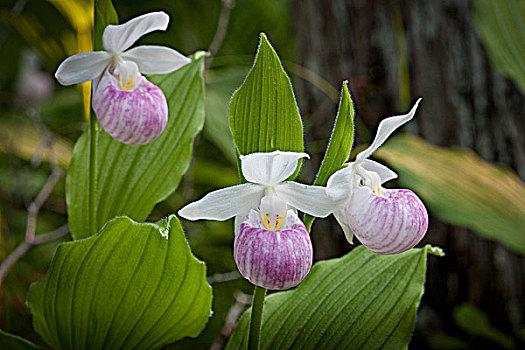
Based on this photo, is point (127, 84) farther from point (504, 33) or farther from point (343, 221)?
point (504, 33)

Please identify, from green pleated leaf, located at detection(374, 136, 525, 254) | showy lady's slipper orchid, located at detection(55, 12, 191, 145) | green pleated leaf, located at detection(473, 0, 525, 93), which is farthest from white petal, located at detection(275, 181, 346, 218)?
green pleated leaf, located at detection(473, 0, 525, 93)

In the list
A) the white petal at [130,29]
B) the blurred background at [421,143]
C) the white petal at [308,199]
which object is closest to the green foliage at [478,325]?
the blurred background at [421,143]

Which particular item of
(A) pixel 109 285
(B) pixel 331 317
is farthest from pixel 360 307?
(A) pixel 109 285

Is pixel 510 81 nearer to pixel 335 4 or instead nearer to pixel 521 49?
pixel 521 49

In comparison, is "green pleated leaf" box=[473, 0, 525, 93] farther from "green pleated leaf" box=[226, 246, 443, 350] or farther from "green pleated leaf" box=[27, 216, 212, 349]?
"green pleated leaf" box=[27, 216, 212, 349]

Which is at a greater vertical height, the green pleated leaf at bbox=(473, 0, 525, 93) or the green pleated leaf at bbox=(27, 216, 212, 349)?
the green pleated leaf at bbox=(473, 0, 525, 93)

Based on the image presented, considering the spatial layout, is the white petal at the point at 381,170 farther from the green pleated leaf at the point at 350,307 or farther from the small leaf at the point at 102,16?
the small leaf at the point at 102,16

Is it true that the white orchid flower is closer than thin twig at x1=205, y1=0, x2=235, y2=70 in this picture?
Yes
